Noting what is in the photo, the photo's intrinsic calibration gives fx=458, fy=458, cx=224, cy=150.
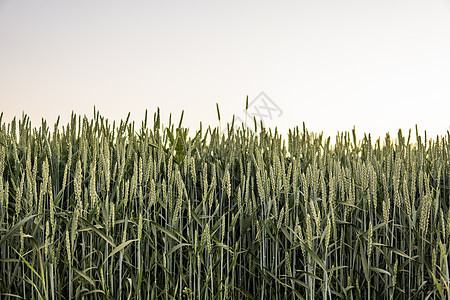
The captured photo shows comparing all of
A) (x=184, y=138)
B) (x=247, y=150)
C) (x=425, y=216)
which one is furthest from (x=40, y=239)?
(x=425, y=216)

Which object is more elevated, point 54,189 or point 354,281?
point 54,189

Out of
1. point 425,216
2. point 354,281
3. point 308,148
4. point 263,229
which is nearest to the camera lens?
point 425,216

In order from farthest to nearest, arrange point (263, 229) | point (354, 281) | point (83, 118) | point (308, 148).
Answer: point (308, 148) < point (83, 118) < point (354, 281) < point (263, 229)

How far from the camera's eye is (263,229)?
1.79m

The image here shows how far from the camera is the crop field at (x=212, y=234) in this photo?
1676 millimetres

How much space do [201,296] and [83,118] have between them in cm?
109

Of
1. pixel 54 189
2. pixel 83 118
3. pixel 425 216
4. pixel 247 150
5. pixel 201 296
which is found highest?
pixel 83 118

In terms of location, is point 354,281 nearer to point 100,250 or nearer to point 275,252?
point 275,252

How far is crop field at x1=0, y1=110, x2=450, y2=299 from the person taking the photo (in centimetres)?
168

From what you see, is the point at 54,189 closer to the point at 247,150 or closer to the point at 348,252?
the point at 247,150

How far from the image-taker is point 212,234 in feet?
5.66

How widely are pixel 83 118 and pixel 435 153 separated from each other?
6.40ft

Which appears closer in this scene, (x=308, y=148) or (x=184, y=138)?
(x=184, y=138)

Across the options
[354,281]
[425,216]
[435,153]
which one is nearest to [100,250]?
[354,281]
